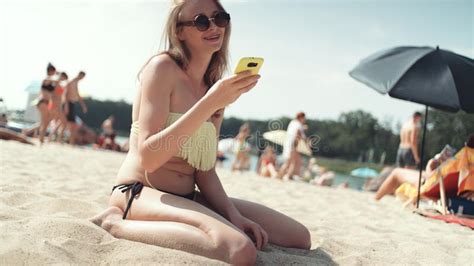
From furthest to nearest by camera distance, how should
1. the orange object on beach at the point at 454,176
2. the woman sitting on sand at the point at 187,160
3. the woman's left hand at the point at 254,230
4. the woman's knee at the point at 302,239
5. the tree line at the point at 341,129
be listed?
1. the tree line at the point at 341,129
2. the orange object on beach at the point at 454,176
3. the woman's knee at the point at 302,239
4. the woman's left hand at the point at 254,230
5. the woman sitting on sand at the point at 187,160

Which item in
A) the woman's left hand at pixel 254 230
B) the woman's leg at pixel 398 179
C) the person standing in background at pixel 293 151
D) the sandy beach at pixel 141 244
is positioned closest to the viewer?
the sandy beach at pixel 141 244

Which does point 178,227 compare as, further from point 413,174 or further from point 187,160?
point 413,174

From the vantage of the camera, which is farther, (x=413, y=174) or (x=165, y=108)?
(x=413, y=174)

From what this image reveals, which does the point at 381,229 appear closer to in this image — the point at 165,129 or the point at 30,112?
the point at 165,129

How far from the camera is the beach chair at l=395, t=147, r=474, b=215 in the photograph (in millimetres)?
4770

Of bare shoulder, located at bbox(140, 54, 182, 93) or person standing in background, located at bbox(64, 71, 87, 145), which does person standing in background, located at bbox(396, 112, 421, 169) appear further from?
person standing in background, located at bbox(64, 71, 87, 145)

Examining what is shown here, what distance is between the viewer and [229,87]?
1946 millimetres

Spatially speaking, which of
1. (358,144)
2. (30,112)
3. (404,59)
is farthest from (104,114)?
(404,59)

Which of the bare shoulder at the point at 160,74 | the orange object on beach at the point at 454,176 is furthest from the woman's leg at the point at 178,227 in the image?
the orange object on beach at the point at 454,176

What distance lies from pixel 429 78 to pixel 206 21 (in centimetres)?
377

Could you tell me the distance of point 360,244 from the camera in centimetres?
A: 294

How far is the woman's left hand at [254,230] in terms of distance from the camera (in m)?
2.39

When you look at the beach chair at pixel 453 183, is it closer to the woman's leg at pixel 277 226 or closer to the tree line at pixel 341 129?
the woman's leg at pixel 277 226

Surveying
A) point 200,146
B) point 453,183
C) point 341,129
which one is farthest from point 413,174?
point 341,129
